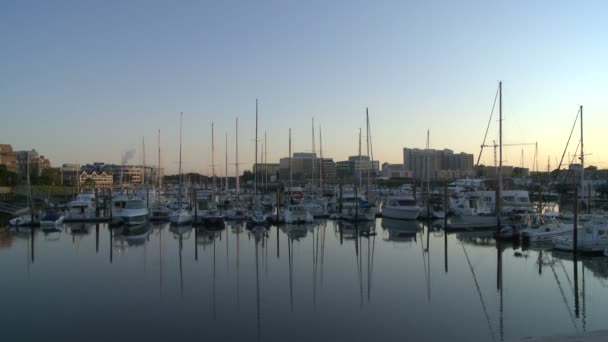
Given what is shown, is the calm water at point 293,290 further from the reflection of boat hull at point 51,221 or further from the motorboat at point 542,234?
the reflection of boat hull at point 51,221

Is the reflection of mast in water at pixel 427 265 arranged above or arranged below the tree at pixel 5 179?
below

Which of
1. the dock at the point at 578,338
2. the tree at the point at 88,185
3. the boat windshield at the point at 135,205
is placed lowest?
the dock at the point at 578,338

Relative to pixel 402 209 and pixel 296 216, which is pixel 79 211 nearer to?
pixel 296 216

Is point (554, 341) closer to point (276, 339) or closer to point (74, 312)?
point (276, 339)

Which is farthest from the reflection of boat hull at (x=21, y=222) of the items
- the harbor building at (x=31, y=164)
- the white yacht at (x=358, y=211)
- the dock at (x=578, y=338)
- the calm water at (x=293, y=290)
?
the harbor building at (x=31, y=164)

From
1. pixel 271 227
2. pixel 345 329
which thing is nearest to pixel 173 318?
pixel 345 329

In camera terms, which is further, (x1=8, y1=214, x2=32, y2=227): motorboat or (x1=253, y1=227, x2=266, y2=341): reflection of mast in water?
(x1=8, y1=214, x2=32, y2=227): motorboat

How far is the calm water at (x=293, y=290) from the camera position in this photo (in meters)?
16.0

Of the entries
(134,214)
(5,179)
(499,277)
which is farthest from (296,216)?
(5,179)

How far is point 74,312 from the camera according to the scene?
17828 mm

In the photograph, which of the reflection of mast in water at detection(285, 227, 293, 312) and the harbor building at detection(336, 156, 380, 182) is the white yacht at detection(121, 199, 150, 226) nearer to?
the reflection of mast in water at detection(285, 227, 293, 312)

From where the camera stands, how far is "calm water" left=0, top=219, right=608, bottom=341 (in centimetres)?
1595

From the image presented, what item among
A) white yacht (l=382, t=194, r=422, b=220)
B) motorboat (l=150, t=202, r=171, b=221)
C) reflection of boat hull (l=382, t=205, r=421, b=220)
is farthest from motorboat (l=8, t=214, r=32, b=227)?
reflection of boat hull (l=382, t=205, r=421, b=220)

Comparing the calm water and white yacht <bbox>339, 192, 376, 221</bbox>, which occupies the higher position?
white yacht <bbox>339, 192, 376, 221</bbox>
